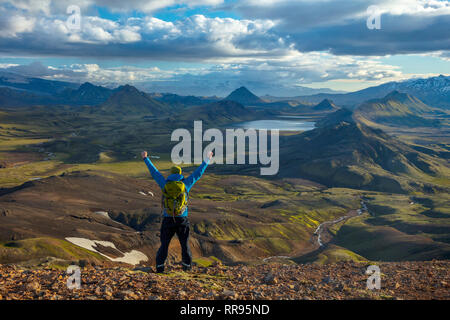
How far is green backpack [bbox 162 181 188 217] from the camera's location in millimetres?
17797

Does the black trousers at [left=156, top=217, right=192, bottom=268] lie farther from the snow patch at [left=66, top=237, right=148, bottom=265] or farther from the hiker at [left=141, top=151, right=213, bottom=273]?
the snow patch at [left=66, top=237, right=148, bottom=265]

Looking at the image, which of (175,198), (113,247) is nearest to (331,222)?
(113,247)

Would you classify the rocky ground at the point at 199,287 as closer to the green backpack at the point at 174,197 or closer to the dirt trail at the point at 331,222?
the green backpack at the point at 174,197

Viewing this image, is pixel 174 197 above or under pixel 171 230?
above

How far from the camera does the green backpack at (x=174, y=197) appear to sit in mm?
17797

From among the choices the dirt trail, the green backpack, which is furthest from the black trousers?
the dirt trail

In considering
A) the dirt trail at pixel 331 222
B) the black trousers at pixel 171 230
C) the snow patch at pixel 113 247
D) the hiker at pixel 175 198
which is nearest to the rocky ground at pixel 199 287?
the black trousers at pixel 171 230

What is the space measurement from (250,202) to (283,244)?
6232 cm

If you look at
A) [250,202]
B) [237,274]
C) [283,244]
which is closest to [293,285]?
[237,274]

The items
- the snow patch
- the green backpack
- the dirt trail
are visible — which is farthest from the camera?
the dirt trail

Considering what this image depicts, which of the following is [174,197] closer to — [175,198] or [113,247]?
[175,198]

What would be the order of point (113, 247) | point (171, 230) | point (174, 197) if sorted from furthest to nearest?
point (113, 247) → point (171, 230) → point (174, 197)

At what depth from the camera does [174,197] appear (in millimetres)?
17859
